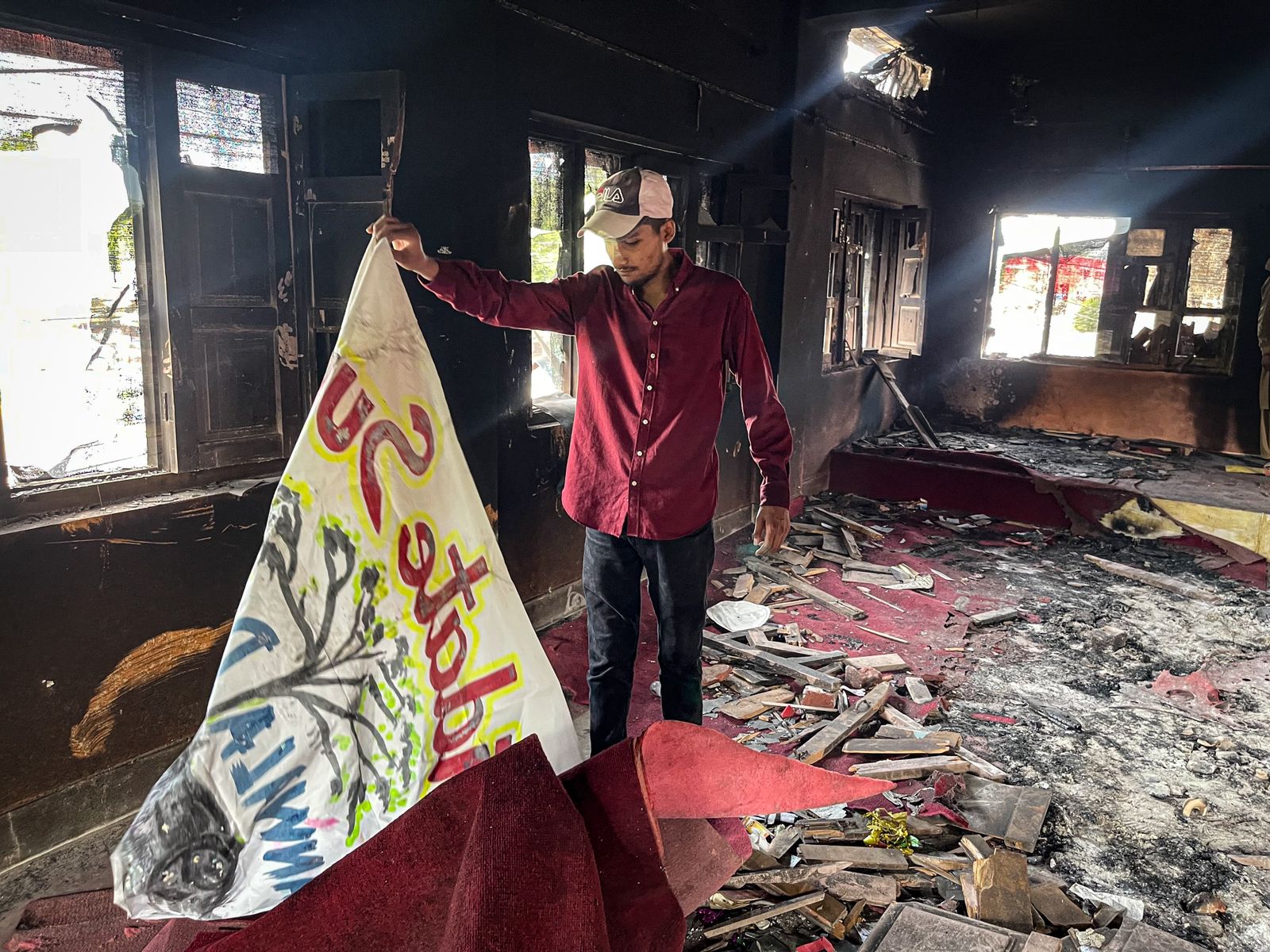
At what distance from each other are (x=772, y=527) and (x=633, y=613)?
2.04 feet

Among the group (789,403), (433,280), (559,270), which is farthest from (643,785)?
(789,403)

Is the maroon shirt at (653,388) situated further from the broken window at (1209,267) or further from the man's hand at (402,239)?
the broken window at (1209,267)

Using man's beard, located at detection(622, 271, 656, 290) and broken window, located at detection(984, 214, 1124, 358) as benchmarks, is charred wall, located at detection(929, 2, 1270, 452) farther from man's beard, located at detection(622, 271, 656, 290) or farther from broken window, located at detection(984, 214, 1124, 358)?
man's beard, located at detection(622, 271, 656, 290)

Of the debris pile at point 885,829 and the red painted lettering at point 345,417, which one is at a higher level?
the red painted lettering at point 345,417

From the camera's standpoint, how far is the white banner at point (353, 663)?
5.39ft

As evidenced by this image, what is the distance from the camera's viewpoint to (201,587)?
Result: 12.3 feet

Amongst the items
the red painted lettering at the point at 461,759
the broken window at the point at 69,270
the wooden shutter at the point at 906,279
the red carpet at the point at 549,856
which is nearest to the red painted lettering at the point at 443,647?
the red painted lettering at the point at 461,759

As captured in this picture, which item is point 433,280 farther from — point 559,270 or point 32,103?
point 559,270

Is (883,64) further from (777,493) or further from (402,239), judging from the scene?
(402,239)

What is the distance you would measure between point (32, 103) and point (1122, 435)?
37.7ft

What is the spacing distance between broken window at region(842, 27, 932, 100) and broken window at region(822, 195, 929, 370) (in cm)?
125

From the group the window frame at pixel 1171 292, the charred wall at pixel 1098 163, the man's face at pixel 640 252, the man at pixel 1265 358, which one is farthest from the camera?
the window frame at pixel 1171 292

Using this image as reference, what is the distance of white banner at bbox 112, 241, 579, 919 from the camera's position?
164 cm

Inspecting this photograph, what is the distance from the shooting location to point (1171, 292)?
35.2ft
